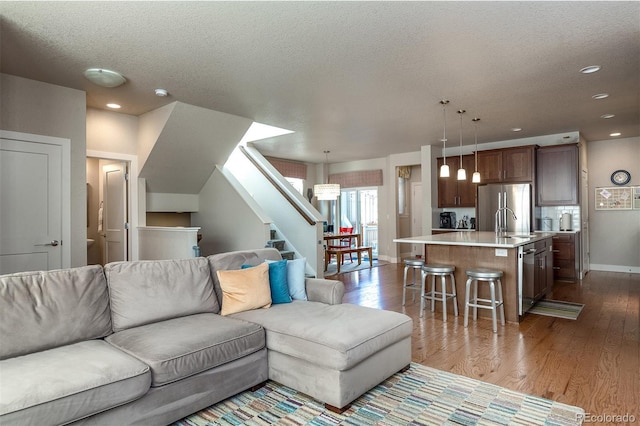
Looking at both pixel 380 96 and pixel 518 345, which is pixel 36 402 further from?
pixel 380 96

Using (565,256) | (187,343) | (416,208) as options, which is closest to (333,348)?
A: (187,343)

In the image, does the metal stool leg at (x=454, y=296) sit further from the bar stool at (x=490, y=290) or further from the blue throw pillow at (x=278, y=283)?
the blue throw pillow at (x=278, y=283)

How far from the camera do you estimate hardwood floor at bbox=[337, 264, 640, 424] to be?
2.45 m

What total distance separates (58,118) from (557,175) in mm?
7532

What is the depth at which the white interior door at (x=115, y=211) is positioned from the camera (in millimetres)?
5570

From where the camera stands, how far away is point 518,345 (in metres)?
3.33

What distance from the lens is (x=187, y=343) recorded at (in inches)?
84.5

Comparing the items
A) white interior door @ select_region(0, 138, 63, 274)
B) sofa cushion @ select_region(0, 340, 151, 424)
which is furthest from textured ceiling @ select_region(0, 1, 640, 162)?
sofa cushion @ select_region(0, 340, 151, 424)

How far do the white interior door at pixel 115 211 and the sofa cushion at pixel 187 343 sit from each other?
11.9 ft

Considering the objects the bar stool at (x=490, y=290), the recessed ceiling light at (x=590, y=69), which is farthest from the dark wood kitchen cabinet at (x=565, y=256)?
the recessed ceiling light at (x=590, y=69)

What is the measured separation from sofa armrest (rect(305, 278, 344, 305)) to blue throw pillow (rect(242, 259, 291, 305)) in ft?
0.66

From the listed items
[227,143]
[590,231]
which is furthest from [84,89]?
[590,231]

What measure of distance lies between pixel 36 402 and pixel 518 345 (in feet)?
11.4

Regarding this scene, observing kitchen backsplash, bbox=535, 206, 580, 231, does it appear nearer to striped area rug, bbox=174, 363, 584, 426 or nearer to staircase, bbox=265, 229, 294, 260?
staircase, bbox=265, 229, 294, 260
